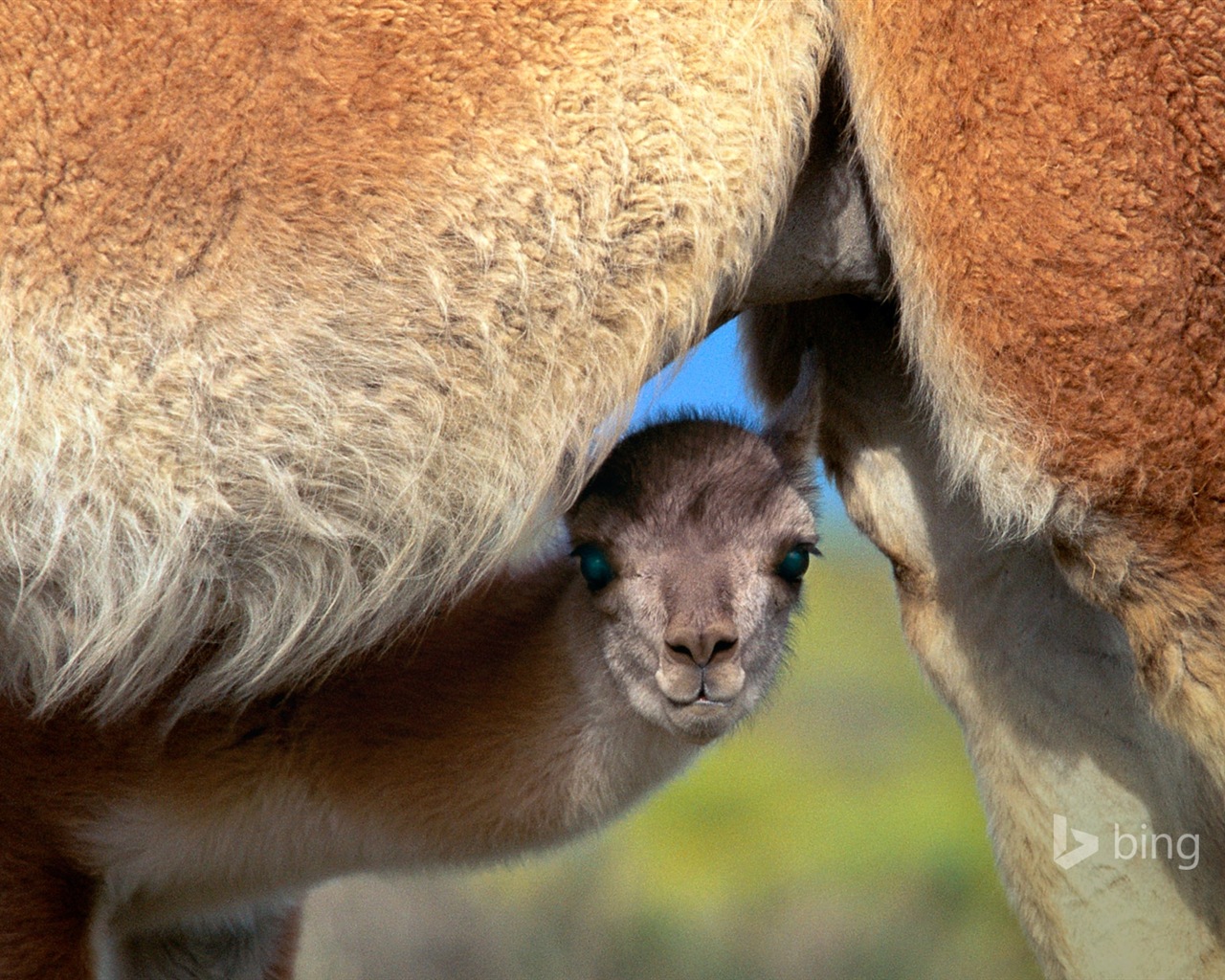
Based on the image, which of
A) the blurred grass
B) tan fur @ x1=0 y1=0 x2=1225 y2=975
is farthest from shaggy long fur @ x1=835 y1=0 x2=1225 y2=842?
the blurred grass

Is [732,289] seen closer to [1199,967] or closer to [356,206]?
[356,206]

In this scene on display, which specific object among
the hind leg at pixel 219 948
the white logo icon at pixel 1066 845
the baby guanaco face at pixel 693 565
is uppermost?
the baby guanaco face at pixel 693 565

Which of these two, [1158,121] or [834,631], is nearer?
[1158,121]

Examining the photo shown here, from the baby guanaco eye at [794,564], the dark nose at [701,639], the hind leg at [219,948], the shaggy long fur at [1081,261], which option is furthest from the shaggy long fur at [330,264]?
the hind leg at [219,948]

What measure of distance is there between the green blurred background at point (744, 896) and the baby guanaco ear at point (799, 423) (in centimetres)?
37

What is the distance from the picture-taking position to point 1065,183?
7.04 feet

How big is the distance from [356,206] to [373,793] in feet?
4.12

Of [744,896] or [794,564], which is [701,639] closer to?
[794,564]

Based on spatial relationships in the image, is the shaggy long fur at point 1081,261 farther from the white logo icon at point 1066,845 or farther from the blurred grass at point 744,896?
the blurred grass at point 744,896

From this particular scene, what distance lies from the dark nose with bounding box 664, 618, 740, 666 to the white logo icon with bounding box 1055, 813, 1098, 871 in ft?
2.80

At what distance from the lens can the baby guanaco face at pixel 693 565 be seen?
2.67 metres

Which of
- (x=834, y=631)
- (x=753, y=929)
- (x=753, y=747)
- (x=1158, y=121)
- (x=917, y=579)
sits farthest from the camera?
(x=834, y=631)

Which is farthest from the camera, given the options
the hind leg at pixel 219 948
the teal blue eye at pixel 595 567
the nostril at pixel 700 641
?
the hind leg at pixel 219 948

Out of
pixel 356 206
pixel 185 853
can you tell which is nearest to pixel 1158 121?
pixel 356 206
